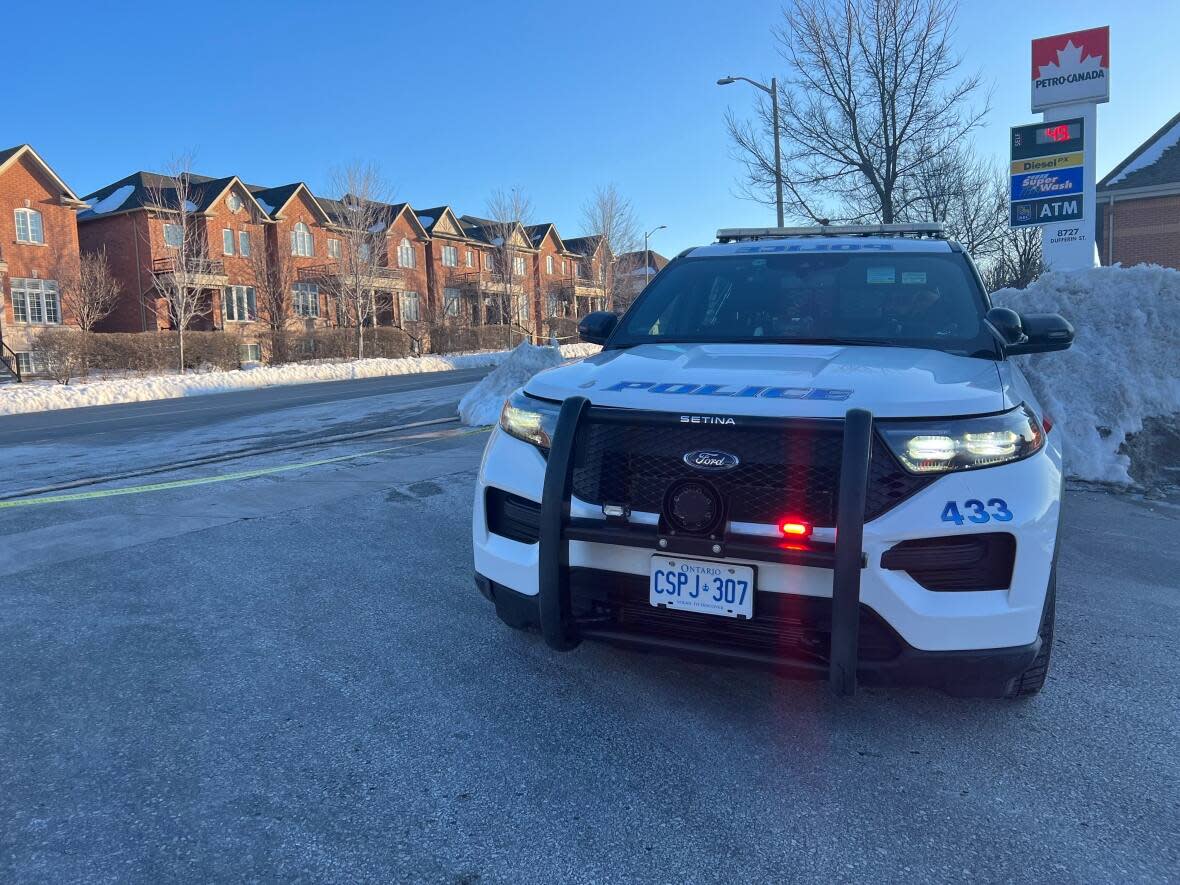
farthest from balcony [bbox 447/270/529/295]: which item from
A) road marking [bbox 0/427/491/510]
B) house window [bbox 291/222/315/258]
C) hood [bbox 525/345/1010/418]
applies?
hood [bbox 525/345/1010/418]

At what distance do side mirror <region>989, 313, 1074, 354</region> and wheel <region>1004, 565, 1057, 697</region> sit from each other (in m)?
1.26

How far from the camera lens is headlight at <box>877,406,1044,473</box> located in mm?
2510

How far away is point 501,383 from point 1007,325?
29.6 feet

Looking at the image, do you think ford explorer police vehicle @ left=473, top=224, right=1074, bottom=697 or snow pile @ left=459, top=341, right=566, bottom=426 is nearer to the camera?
ford explorer police vehicle @ left=473, top=224, right=1074, bottom=697

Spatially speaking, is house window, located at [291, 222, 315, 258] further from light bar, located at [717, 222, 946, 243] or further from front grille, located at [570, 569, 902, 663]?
front grille, located at [570, 569, 902, 663]

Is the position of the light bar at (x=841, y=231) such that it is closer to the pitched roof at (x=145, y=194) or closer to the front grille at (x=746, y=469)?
the front grille at (x=746, y=469)

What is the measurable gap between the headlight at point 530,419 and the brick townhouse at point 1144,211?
31.1 metres

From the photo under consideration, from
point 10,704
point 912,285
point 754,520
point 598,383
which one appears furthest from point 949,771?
point 10,704

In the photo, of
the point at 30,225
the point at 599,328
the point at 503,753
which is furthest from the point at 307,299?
the point at 503,753

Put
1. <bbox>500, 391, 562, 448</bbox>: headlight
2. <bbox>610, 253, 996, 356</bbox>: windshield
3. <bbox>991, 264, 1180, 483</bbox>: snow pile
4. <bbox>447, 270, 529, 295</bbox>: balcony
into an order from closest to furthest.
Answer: <bbox>500, 391, 562, 448</bbox>: headlight
<bbox>610, 253, 996, 356</bbox>: windshield
<bbox>991, 264, 1180, 483</bbox>: snow pile
<bbox>447, 270, 529, 295</bbox>: balcony

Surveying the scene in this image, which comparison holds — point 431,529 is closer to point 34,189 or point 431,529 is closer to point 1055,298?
point 1055,298

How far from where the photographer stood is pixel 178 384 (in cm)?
2272

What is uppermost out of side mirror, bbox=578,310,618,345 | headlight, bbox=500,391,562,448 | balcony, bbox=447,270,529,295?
balcony, bbox=447,270,529,295

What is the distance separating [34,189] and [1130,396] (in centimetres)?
4309
